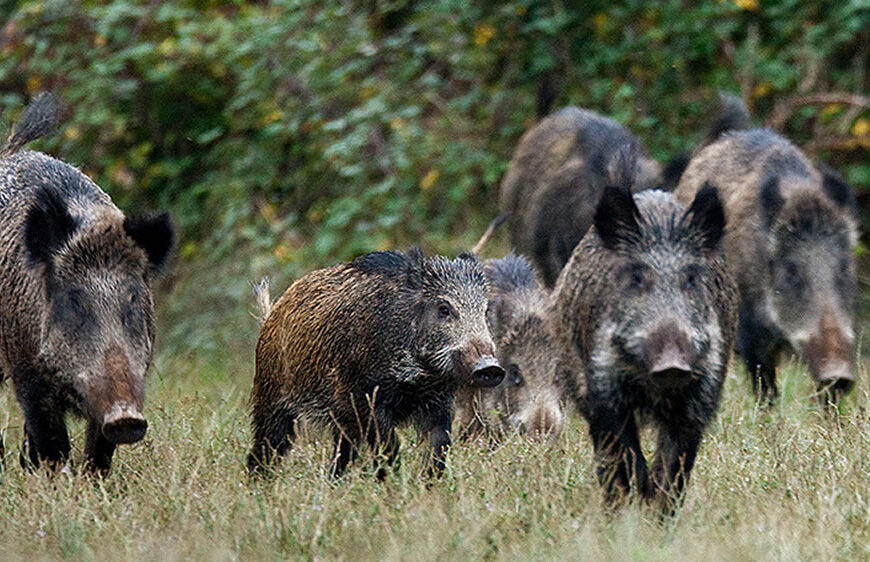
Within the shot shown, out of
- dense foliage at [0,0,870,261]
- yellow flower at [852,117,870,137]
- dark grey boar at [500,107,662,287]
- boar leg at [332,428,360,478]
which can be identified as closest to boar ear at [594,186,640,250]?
boar leg at [332,428,360,478]

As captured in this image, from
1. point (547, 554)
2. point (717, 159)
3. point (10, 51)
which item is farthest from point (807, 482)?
point (10, 51)

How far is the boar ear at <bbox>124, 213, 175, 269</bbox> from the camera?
4.82 m

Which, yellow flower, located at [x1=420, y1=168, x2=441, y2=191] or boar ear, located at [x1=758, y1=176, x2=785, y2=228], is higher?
boar ear, located at [x1=758, y1=176, x2=785, y2=228]

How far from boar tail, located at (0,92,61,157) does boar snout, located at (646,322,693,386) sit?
2.99m

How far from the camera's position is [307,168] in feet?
35.3

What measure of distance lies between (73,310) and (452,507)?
1522 mm

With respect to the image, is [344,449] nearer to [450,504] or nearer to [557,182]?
[450,504]

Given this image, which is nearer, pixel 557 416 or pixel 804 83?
pixel 557 416

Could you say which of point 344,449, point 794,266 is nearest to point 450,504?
point 344,449

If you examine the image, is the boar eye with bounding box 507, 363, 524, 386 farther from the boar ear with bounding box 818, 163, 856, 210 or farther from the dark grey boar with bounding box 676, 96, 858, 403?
the boar ear with bounding box 818, 163, 856, 210

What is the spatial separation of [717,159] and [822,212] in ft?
3.33

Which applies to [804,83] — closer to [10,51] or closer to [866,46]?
[866,46]

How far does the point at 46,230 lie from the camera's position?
4.75 m

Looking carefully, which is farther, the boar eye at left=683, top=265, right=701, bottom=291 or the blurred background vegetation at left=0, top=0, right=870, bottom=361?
the blurred background vegetation at left=0, top=0, right=870, bottom=361
